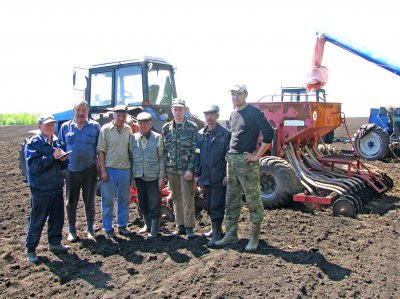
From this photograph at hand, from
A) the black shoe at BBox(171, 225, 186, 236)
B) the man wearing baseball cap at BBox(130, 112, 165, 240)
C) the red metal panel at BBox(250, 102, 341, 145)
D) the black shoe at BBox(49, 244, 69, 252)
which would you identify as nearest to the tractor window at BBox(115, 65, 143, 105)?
the red metal panel at BBox(250, 102, 341, 145)

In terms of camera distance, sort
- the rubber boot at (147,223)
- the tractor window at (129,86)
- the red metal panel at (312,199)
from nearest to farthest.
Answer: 1. the rubber boot at (147,223)
2. the red metal panel at (312,199)
3. the tractor window at (129,86)

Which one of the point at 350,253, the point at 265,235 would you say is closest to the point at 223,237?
the point at 265,235

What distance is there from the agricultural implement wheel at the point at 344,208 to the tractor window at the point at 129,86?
4.05 m

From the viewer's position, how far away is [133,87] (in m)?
9.07

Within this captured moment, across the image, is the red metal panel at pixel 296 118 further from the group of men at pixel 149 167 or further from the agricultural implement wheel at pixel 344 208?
the group of men at pixel 149 167

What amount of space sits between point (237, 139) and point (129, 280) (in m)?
1.87

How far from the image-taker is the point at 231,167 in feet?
17.4

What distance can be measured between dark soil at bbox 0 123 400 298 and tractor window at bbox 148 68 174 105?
3133 millimetres

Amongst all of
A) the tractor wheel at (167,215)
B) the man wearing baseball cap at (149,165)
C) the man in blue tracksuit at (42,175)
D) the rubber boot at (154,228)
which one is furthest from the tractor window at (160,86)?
the man in blue tracksuit at (42,175)

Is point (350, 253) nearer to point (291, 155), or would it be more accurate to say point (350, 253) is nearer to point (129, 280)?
point (129, 280)

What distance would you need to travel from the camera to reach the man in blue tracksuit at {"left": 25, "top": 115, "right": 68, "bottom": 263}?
515cm

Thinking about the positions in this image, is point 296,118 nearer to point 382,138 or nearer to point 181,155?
point 181,155

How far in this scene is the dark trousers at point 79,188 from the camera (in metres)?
5.70

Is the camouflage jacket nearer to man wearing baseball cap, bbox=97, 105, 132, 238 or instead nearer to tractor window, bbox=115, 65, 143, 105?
man wearing baseball cap, bbox=97, 105, 132, 238
